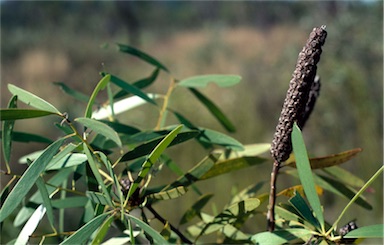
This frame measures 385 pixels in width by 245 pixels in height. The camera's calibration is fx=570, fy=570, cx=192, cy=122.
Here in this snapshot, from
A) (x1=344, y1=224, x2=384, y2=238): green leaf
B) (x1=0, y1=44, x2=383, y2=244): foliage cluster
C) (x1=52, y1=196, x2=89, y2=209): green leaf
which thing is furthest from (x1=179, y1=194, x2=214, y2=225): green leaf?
(x1=344, y1=224, x2=384, y2=238): green leaf

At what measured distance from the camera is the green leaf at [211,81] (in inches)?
22.7

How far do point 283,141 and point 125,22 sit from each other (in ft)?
32.8

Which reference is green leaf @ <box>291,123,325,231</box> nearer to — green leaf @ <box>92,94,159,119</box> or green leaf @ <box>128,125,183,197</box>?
green leaf @ <box>128,125,183,197</box>

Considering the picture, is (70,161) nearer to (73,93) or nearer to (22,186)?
(22,186)

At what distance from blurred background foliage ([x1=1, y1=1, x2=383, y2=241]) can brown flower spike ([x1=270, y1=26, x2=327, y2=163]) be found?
203 millimetres

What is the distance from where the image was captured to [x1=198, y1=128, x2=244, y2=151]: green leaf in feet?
1.67

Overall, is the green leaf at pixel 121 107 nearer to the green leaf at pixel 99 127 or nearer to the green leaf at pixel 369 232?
the green leaf at pixel 99 127

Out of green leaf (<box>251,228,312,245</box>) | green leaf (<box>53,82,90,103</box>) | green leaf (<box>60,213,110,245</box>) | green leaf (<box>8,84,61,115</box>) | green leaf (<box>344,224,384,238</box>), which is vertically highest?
green leaf (<box>53,82,90,103</box>)

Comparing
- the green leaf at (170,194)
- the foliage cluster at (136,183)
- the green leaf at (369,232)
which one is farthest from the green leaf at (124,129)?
the green leaf at (369,232)

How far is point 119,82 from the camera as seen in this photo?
524 mm

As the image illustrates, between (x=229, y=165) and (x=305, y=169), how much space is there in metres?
0.15

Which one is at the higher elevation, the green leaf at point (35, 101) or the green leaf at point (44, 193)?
the green leaf at point (35, 101)

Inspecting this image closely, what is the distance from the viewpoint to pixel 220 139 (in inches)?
20.2

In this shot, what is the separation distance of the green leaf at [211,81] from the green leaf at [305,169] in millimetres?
191
